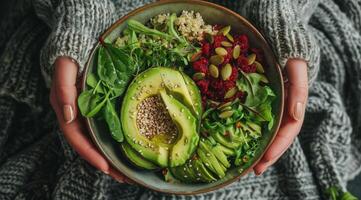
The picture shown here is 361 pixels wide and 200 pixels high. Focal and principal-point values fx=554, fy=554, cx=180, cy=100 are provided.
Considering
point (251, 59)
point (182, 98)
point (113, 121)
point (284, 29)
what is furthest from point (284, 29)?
point (113, 121)

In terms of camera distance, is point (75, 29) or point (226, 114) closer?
point (226, 114)

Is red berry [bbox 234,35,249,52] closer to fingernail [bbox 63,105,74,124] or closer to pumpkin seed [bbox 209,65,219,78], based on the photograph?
pumpkin seed [bbox 209,65,219,78]

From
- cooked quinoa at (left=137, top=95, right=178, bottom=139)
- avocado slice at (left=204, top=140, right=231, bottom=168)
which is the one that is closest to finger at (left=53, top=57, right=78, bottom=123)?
cooked quinoa at (left=137, top=95, right=178, bottom=139)

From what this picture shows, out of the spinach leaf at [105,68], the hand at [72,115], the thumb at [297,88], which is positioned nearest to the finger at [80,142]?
the hand at [72,115]

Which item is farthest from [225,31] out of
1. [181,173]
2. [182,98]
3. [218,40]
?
[181,173]

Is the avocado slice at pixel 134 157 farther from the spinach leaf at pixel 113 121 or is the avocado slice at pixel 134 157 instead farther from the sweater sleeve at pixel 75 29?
the sweater sleeve at pixel 75 29

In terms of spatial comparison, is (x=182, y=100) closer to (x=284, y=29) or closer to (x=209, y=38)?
(x=209, y=38)

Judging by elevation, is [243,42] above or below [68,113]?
above
